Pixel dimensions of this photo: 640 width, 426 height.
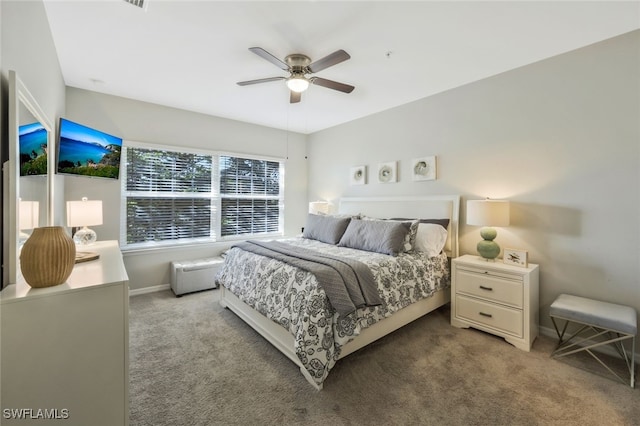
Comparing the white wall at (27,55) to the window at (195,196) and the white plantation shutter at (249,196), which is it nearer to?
the window at (195,196)

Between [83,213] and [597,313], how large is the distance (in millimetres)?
4235

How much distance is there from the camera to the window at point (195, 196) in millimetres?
3754

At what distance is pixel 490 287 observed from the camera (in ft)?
8.54

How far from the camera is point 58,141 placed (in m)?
2.55

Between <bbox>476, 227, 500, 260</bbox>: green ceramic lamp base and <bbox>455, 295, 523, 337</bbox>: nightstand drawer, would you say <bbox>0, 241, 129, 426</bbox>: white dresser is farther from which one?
<bbox>476, 227, 500, 260</bbox>: green ceramic lamp base

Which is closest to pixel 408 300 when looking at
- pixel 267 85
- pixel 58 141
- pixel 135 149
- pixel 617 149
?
pixel 617 149

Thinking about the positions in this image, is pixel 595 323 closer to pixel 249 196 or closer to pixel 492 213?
pixel 492 213

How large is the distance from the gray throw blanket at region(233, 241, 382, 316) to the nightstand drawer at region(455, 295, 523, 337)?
46.0 inches

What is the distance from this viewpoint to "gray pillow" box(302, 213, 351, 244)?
3501 mm

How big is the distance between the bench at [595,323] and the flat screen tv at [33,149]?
3.66m

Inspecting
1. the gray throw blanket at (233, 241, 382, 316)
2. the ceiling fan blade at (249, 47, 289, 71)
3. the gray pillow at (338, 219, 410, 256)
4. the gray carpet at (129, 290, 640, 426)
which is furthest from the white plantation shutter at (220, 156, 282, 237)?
the ceiling fan blade at (249, 47, 289, 71)

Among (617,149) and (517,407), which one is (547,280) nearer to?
(617,149)

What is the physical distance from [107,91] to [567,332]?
5.69 meters

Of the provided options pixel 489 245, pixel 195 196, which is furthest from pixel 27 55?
pixel 489 245
